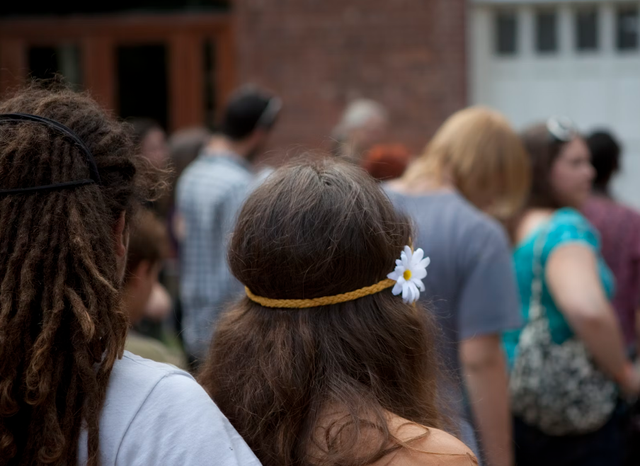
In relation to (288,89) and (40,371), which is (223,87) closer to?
(288,89)

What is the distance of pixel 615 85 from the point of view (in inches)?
328

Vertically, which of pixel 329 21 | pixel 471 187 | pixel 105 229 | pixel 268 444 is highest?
pixel 329 21

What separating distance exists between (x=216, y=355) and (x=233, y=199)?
2.43 metres

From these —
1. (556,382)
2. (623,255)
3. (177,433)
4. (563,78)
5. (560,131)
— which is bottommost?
(556,382)

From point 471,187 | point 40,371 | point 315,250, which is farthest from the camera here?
point 471,187

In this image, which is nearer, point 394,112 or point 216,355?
point 216,355

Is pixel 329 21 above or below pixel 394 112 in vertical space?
above

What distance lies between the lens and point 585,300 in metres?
3.32

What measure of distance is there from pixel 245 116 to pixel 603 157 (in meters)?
1.90

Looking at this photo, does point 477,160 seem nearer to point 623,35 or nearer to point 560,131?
point 560,131

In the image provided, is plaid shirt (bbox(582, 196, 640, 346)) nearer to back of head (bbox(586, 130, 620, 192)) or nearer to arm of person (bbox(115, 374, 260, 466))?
back of head (bbox(586, 130, 620, 192))

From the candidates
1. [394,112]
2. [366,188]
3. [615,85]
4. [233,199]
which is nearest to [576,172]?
[233,199]

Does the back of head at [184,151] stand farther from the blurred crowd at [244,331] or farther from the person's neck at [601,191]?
the blurred crowd at [244,331]

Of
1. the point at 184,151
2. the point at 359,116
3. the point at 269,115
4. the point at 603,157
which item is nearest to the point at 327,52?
the point at 359,116
